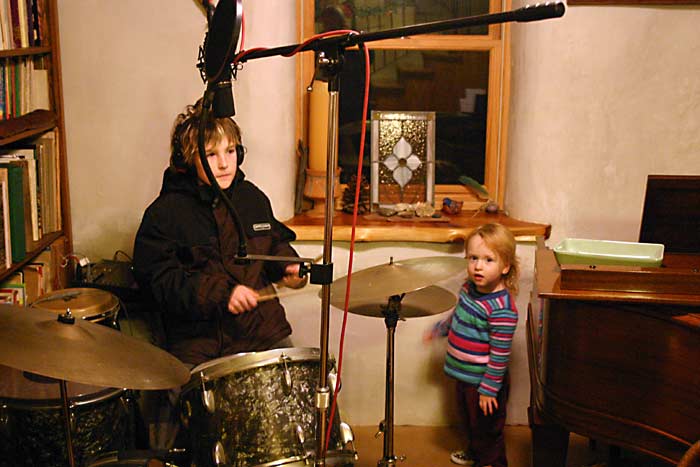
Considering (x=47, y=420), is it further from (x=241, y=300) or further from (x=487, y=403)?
(x=487, y=403)

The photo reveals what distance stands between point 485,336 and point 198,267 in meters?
0.87

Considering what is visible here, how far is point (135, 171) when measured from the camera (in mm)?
2652

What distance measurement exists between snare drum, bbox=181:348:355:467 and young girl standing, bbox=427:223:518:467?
66 cm

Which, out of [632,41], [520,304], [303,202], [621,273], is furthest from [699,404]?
[303,202]

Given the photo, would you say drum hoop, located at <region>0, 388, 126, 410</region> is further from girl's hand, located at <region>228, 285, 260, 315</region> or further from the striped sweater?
the striped sweater

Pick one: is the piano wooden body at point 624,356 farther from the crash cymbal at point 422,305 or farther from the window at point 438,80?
the window at point 438,80

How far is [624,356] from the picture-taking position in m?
1.70

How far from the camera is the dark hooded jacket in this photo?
2227 millimetres

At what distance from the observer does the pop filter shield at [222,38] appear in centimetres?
128

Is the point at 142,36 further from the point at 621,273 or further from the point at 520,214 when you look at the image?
the point at 621,273

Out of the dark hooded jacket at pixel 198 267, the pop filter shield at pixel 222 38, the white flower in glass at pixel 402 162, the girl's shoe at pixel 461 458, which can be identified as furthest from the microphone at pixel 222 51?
the girl's shoe at pixel 461 458

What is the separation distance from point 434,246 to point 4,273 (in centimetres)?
132

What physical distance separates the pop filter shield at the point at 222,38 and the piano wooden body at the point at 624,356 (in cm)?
83

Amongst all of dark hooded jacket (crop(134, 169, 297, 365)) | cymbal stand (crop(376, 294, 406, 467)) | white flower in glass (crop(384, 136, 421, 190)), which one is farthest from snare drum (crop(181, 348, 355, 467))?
white flower in glass (crop(384, 136, 421, 190))
